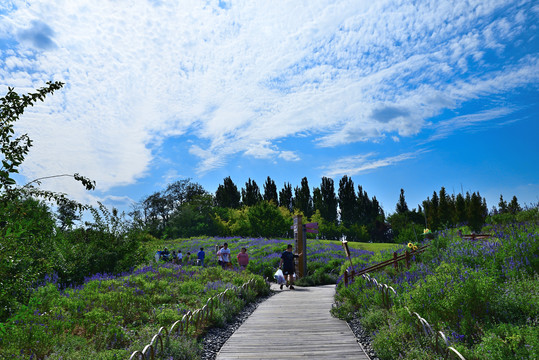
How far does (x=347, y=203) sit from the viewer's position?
2251 inches

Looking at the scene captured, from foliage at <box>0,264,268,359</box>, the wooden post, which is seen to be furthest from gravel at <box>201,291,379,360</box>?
the wooden post

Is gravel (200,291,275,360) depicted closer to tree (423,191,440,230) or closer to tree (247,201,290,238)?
tree (247,201,290,238)

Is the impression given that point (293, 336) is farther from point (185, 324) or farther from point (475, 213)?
point (475, 213)

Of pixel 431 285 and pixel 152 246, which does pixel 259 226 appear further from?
pixel 431 285

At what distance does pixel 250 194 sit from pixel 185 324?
5431 cm

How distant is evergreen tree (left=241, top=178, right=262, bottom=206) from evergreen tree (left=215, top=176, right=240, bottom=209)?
1196mm

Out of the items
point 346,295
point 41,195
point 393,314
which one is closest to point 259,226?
point 346,295

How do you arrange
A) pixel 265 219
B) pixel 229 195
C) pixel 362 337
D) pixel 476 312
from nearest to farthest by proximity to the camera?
pixel 476 312
pixel 362 337
pixel 265 219
pixel 229 195

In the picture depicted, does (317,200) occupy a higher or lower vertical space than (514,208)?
higher

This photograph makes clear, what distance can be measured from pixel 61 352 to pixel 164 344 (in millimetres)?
1394

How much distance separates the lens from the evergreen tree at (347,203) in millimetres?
56625

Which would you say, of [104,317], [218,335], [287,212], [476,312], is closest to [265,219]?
[287,212]

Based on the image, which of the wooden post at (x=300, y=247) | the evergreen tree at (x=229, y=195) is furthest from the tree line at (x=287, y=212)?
the wooden post at (x=300, y=247)

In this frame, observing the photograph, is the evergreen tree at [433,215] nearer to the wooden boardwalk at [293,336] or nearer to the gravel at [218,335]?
the wooden boardwalk at [293,336]
